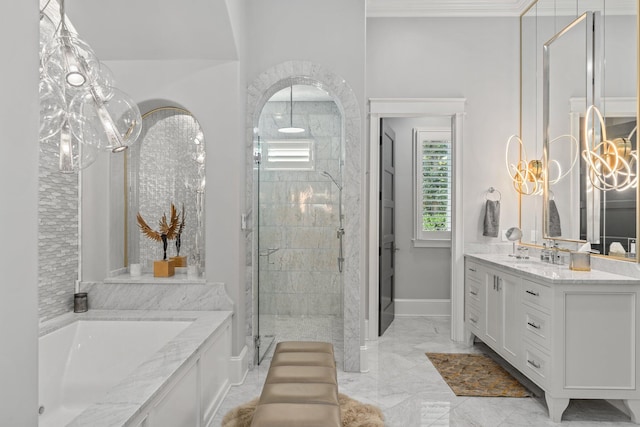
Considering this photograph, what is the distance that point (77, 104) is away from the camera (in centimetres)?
160

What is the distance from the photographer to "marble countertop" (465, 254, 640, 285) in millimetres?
2654

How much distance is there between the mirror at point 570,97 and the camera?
290 centimetres

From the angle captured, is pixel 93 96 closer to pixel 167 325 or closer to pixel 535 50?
pixel 167 325

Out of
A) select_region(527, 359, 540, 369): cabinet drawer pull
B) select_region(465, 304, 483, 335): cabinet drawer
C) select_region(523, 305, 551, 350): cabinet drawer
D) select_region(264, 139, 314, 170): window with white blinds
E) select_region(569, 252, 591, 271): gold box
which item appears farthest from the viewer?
select_region(264, 139, 314, 170): window with white blinds

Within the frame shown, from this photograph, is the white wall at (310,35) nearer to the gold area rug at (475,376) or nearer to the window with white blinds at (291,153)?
the window with white blinds at (291,153)

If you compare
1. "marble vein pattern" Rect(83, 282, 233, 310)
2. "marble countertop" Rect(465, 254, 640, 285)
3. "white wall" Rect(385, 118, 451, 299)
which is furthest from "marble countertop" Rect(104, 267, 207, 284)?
"white wall" Rect(385, 118, 451, 299)

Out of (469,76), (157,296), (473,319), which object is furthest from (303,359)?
(469,76)

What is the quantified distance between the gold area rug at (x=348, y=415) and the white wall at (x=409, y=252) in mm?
2727

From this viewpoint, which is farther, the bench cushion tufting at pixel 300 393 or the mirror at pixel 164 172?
the mirror at pixel 164 172

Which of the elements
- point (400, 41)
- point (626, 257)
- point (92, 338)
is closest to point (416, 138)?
point (400, 41)

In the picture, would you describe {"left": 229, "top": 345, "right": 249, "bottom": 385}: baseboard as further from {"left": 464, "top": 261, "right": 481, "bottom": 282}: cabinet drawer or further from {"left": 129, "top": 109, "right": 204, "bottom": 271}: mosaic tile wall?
{"left": 464, "top": 261, "right": 481, "bottom": 282}: cabinet drawer

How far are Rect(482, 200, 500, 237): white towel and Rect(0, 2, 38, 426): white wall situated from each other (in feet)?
13.4

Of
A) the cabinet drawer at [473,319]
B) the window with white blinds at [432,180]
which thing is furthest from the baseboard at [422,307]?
the cabinet drawer at [473,319]

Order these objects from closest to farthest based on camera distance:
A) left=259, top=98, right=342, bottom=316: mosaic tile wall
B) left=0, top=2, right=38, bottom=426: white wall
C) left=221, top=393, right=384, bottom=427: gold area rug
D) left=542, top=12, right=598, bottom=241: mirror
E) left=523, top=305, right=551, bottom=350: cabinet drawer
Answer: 1. left=0, top=2, right=38, bottom=426: white wall
2. left=221, top=393, right=384, bottom=427: gold area rug
3. left=523, top=305, right=551, bottom=350: cabinet drawer
4. left=542, top=12, right=598, bottom=241: mirror
5. left=259, top=98, right=342, bottom=316: mosaic tile wall
